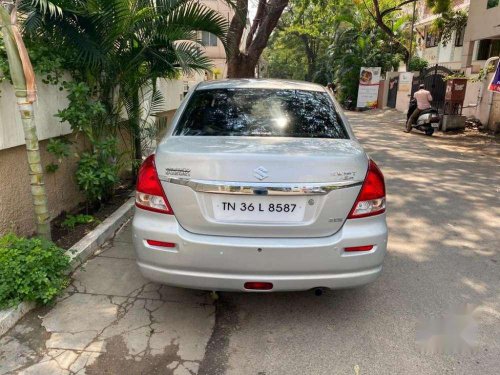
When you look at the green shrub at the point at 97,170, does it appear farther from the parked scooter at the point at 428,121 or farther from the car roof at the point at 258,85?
the parked scooter at the point at 428,121

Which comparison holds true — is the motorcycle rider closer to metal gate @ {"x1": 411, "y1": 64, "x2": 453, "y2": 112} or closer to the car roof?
metal gate @ {"x1": 411, "y1": 64, "x2": 453, "y2": 112}

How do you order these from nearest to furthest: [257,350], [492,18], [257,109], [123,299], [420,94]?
[257,350], [123,299], [257,109], [420,94], [492,18]

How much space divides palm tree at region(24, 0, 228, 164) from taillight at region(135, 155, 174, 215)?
5.82ft

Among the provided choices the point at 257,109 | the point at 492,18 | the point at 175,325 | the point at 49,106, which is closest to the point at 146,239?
the point at 175,325

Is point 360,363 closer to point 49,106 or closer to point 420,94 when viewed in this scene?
point 49,106

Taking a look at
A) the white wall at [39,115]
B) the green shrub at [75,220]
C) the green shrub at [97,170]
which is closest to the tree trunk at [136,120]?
the green shrub at [97,170]

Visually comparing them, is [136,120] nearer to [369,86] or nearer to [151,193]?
[151,193]

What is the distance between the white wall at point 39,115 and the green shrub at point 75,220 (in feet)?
2.78

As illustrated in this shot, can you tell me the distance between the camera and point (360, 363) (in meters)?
2.61

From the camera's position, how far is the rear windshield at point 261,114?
325 centimetres

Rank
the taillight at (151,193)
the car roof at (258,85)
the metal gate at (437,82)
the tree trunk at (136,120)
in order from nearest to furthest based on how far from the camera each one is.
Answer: the taillight at (151,193), the car roof at (258,85), the tree trunk at (136,120), the metal gate at (437,82)

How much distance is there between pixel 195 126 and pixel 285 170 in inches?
41.8

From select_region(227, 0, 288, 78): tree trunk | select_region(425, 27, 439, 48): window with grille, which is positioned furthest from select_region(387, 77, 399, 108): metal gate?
select_region(227, 0, 288, 78): tree trunk

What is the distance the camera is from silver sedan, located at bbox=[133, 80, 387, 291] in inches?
100
